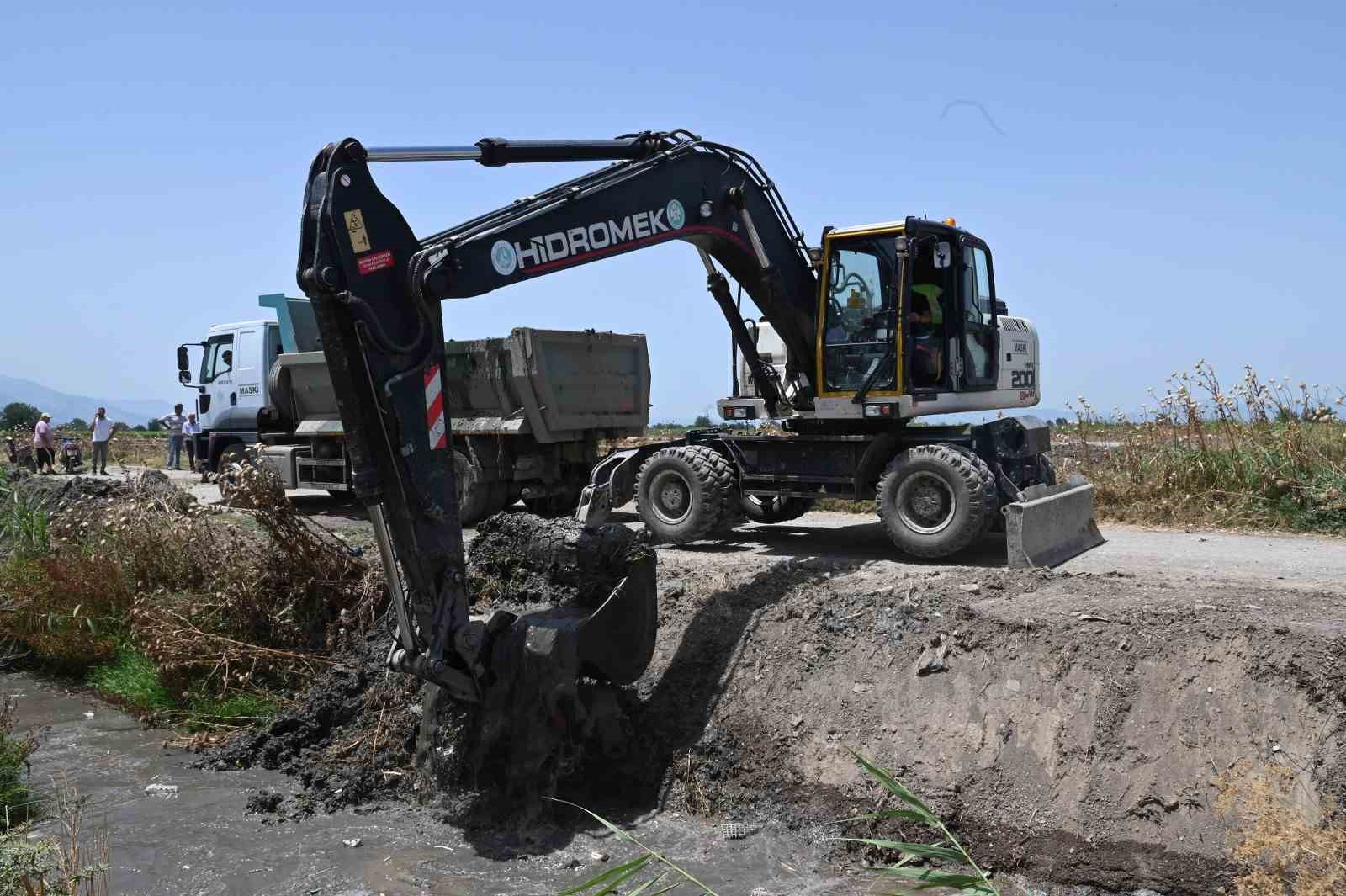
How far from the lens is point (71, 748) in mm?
7227

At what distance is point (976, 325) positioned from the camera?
29.8 feet

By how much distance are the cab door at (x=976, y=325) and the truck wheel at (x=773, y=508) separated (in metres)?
2.16

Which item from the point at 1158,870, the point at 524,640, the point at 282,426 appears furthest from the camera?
the point at 282,426

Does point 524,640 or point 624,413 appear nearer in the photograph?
point 524,640

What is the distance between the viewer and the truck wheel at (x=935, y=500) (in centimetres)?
805

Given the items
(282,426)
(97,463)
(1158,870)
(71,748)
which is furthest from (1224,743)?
(97,463)

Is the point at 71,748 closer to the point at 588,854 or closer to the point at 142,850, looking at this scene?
the point at 142,850

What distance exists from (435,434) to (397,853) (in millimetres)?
2148

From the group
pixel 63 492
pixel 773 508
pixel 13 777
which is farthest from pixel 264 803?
pixel 63 492

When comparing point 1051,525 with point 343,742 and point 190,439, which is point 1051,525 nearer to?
point 343,742

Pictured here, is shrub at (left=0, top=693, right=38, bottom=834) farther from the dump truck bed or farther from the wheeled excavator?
the dump truck bed

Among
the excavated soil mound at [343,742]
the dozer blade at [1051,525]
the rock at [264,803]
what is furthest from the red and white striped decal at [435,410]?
the dozer blade at [1051,525]

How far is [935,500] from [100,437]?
20.2 m

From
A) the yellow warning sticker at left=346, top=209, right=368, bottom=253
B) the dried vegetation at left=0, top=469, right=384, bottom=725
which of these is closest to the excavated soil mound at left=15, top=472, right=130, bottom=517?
the dried vegetation at left=0, top=469, right=384, bottom=725
